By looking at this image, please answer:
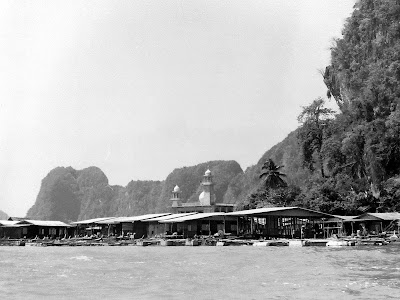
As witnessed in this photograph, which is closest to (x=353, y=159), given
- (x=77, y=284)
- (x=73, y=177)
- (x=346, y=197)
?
(x=346, y=197)

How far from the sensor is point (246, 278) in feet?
51.6

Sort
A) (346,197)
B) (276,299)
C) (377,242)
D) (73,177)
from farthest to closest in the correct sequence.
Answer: (73,177), (346,197), (377,242), (276,299)

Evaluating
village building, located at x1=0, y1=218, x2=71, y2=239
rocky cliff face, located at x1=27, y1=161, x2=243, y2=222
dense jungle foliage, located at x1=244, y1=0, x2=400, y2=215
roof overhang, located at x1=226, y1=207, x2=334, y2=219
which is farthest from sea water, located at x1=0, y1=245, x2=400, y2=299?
rocky cliff face, located at x1=27, y1=161, x2=243, y2=222

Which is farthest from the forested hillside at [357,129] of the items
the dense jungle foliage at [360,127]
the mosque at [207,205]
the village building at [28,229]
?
the village building at [28,229]

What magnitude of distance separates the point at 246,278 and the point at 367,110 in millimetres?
34511

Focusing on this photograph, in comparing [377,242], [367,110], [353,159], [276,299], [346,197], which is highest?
[367,110]

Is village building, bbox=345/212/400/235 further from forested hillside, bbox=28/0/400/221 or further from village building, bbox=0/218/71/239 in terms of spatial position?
village building, bbox=0/218/71/239

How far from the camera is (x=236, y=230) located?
48.6 m

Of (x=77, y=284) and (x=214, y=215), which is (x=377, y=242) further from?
(x=77, y=284)

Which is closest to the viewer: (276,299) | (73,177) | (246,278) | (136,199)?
(276,299)

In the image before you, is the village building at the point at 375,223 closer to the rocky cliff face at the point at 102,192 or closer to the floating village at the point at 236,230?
the floating village at the point at 236,230

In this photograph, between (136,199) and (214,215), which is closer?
(214,215)

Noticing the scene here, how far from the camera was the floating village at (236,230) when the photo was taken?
37.0 metres

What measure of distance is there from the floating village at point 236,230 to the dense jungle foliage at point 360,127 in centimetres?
263
